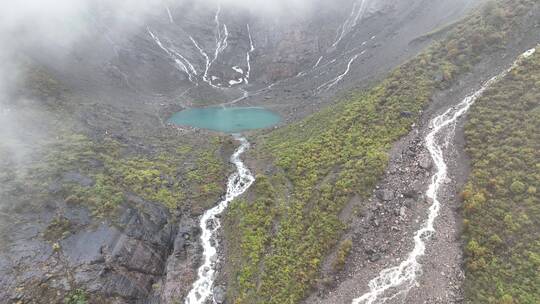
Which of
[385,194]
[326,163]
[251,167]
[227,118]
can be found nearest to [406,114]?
[326,163]

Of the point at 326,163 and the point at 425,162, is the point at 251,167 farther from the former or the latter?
the point at 425,162

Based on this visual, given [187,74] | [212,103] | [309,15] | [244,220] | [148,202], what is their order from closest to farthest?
[244,220] → [148,202] → [212,103] → [187,74] → [309,15]

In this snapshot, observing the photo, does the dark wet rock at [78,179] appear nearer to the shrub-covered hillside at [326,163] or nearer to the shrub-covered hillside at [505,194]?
the shrub-covered hillside at [326,163]

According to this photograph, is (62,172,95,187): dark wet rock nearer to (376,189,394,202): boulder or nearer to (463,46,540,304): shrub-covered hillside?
(376,189,394,202): boulder

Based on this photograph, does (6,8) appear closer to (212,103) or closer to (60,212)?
(212,103)

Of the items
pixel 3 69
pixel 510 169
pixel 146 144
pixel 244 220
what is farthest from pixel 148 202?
pixel 3 69

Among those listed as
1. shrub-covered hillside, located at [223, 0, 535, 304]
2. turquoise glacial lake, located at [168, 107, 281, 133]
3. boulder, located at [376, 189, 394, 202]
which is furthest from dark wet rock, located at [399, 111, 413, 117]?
turquoise glacial lake, located at [168, 107, 281, 133]
